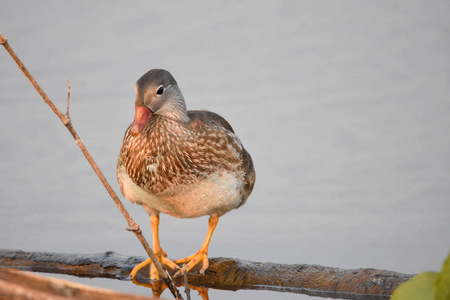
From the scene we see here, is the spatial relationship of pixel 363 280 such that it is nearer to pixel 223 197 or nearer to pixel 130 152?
pixel 223 197

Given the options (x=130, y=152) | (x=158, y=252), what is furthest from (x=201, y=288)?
(x=130, y=152)

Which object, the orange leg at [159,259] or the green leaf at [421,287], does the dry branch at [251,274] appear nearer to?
the orange leg at [159,259]

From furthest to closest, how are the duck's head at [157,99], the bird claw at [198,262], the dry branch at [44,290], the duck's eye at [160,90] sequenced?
the bird claw at [198,262] < the duck's eye at [160,90] < the duck's head at [157,99] < the dry branch at [44,290]

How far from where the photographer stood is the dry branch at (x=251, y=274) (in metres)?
3.03

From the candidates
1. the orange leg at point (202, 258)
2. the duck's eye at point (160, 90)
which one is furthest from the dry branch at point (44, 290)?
the orange leg at point (202, 258)

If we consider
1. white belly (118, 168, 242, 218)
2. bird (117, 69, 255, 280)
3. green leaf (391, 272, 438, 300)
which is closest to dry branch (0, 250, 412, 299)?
bird (117, 69, 255, 280)

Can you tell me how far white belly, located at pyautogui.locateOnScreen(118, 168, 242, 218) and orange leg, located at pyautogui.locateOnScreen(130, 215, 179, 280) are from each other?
0.81ft

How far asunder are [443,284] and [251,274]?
2571mm

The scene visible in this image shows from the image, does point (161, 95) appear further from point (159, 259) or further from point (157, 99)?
point (159, 259)

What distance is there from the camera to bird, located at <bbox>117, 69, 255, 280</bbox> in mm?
3047

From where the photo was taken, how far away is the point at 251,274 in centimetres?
332

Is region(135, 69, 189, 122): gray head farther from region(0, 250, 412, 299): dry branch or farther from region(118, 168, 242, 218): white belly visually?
region(0, 250, 412, 299): dry branch

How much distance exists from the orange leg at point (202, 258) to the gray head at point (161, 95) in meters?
0.68

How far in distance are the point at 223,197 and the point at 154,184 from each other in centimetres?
36
